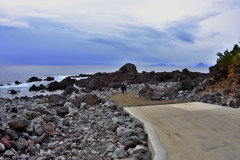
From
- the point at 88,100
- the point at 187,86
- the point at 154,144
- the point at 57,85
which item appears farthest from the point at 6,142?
the point at 57,85

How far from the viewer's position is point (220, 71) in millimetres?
15266

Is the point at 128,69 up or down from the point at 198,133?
up

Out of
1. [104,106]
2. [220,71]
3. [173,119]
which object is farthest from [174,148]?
[220,71]

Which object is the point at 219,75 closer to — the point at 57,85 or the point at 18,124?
the point at 18,124

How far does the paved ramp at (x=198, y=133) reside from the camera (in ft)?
14.2

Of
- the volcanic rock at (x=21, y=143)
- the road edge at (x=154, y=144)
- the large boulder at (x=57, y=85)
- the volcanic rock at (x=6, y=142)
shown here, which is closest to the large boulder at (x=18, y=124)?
the volcanic rock at (x=21, y=143)

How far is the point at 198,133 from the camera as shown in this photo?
556 centimetres

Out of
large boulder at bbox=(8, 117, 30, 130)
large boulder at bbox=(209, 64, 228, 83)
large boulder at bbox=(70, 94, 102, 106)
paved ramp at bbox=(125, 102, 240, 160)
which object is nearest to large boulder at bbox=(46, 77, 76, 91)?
large boulder at bbox=(70, 94, 102, 106)

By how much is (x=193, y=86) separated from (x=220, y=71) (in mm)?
2265

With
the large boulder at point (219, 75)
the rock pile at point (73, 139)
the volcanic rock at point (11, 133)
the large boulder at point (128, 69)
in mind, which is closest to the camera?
the rock pile at point (73, 139)

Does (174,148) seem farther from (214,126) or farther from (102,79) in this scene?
(102,79)

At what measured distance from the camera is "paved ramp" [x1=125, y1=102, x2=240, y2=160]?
4.34 m

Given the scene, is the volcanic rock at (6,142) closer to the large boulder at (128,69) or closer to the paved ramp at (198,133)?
the paved ramp at (198,133)

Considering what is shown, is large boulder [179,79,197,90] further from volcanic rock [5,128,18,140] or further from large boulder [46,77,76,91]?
large boulder [46,77,76,91]
